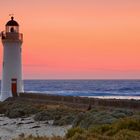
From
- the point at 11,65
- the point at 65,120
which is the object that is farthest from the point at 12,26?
the point at 65,120

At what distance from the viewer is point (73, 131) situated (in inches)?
364

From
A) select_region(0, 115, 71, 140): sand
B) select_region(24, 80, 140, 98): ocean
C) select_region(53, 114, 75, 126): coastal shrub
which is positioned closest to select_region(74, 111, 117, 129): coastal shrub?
select_region(0, 115, 71, 140): sand

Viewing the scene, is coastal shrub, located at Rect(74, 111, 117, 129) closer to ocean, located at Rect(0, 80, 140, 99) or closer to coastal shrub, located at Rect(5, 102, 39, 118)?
coastal shrub, located at Rect(5, 102, 39, 118)

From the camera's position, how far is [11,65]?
26391 mm

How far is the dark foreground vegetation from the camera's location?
8.59 meters

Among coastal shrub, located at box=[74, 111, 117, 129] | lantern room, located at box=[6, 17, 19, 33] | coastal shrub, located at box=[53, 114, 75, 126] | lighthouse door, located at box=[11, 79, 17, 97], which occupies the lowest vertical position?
coastal shrub, located at box=[53, 114, 75, 126]

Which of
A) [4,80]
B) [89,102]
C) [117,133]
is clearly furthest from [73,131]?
[4,80]

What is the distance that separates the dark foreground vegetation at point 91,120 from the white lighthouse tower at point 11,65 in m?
1.21

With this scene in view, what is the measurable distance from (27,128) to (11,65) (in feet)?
36.8

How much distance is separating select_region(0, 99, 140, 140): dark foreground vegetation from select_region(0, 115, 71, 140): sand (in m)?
0.41

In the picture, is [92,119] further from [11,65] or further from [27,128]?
[11,65]

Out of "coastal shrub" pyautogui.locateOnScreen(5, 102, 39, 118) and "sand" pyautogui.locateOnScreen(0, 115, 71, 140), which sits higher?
"coastal shrub" pyautogui.locateOnScreen(5, 102, 39, 118)

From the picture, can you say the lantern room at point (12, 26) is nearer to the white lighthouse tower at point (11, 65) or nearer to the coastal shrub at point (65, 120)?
the white lighthouse tower at point (11, 65)

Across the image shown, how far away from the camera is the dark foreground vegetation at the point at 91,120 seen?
859 cm
